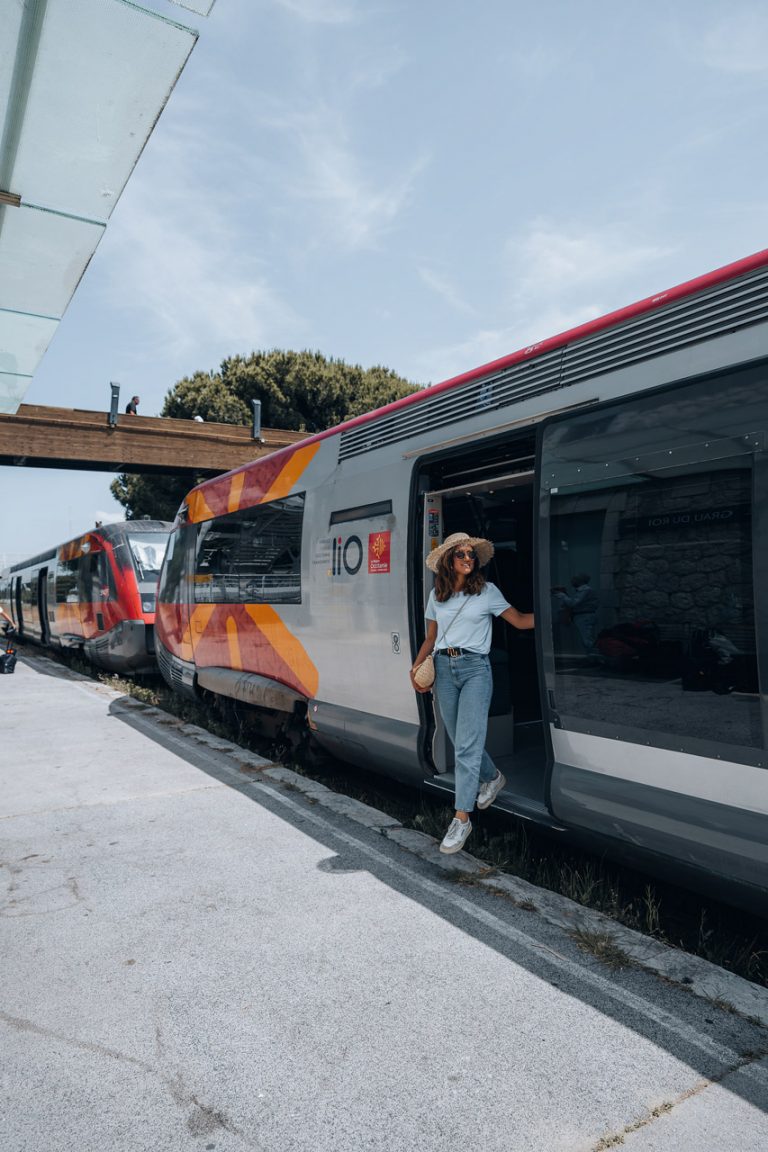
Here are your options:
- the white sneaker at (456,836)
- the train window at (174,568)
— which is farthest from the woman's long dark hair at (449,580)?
the train window at (174,568)

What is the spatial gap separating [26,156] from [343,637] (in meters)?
3.71

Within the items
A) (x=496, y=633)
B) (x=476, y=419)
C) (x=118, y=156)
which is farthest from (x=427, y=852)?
(x=118, y=156)

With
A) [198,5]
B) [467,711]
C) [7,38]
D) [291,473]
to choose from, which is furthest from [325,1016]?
[291,473]

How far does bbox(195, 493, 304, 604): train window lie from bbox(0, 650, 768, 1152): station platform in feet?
8.19

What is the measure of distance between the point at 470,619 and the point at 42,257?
4.35 m

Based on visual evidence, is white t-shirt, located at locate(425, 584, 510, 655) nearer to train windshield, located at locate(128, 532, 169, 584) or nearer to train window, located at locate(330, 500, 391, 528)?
train window, located at locate(330, 500, 391, 528)

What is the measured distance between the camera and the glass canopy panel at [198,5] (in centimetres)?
363

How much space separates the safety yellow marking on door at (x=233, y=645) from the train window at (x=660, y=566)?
4.64m

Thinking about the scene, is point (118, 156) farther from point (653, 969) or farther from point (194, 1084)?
point (653, 969)

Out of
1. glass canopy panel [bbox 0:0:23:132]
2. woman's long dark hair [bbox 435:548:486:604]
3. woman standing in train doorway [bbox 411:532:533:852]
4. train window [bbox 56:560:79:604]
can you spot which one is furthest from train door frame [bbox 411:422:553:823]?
train window [bbox 56:560:79:604]

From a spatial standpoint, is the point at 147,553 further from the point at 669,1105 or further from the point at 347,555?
the point at 669,1105

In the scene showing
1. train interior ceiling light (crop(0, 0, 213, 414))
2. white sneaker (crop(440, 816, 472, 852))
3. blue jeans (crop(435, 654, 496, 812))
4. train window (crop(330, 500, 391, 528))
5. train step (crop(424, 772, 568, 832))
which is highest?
train interior ceiling light (crop(0, 0, 213, 414))

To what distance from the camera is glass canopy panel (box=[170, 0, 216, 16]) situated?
3.63m

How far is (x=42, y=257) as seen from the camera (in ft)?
19.6
